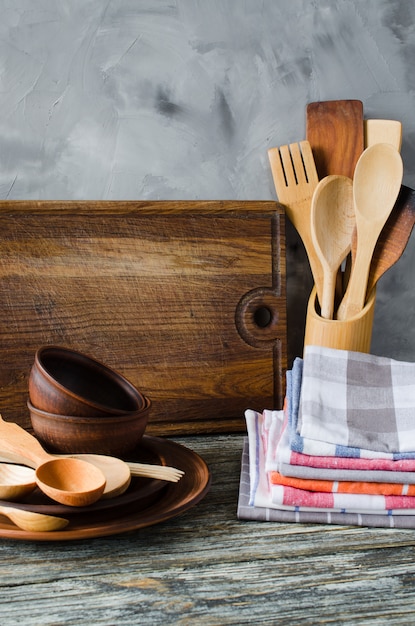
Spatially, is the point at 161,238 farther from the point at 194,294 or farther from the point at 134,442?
the point at 134,442

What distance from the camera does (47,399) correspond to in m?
0.64

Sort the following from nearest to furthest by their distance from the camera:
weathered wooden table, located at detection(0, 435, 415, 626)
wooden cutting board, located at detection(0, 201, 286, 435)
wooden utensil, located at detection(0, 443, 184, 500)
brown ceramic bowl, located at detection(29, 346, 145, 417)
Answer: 1. weathered wooden table, located at detection(0, 435, 415, 626)
2. wooden utensil, located at detection(0, 443, 184, 500)
3. brown ceramic bowl, located at detection(29, 346, 145, 417)
4. wooden cutting board, located at detection(0, 201, 286, 435)

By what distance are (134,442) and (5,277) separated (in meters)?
0.31

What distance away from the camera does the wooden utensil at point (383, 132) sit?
36.2 inches

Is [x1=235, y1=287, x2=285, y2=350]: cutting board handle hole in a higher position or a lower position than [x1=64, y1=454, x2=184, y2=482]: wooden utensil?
lower

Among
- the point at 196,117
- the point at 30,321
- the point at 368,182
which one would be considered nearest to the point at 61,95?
the point at 196,117

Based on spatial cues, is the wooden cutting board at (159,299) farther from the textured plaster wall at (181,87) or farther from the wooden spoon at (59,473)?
the wooden spoon at (59,473)

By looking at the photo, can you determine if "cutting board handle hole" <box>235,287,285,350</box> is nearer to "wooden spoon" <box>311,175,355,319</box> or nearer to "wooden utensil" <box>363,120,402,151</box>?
"wooden spoon" <box>311,175,355,319</box>

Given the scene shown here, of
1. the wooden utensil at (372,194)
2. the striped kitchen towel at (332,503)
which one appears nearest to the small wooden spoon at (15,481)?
the striped kitchen towel at (332,503)

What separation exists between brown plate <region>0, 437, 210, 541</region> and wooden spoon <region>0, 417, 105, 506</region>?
0.02 metres

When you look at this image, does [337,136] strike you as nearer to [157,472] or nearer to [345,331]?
[345,331]

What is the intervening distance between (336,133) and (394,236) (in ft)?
0.54

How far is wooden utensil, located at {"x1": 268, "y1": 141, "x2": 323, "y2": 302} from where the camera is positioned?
909 mm

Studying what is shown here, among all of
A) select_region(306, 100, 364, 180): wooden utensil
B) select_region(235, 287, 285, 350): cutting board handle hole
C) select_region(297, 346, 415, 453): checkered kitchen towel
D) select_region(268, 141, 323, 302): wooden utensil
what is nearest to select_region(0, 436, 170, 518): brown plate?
select_region(297, 346, 415, 453): checkered kitchen towel
